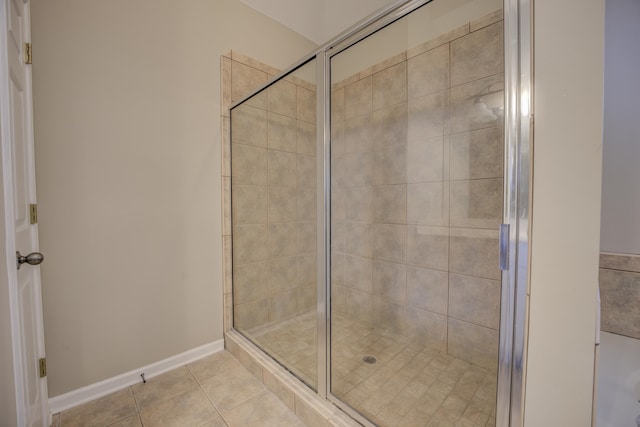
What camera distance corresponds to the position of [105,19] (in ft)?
4.36

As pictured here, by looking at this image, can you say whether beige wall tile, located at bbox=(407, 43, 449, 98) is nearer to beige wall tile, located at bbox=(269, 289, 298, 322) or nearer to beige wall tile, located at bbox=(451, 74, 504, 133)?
beige wall tile, located at bbox=(451, 74, 504, 133)

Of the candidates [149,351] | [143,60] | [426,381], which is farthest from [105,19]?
[426,381]

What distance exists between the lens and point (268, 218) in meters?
1.86

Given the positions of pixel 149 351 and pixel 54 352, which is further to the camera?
pixel 149 351

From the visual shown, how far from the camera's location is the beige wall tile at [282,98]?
164 cm

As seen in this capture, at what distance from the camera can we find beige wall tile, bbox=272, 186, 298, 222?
5.83ft

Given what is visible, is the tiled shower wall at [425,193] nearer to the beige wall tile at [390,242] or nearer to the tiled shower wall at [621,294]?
the beige wall tile at [390,242]

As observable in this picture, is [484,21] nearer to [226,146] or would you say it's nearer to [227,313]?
[226,146]

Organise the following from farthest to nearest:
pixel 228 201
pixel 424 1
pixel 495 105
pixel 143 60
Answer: pixel 228 201 < pixel 143 60 < pixel 495 105 < pixel 424 1

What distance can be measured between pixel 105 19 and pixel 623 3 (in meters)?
2.14

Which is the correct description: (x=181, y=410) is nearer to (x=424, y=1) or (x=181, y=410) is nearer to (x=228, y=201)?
(x=228, y=201)

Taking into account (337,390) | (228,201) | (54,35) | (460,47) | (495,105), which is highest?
(460,47)

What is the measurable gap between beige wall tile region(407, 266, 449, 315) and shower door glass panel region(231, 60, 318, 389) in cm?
80

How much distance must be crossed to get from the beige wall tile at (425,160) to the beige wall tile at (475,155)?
82 mm
